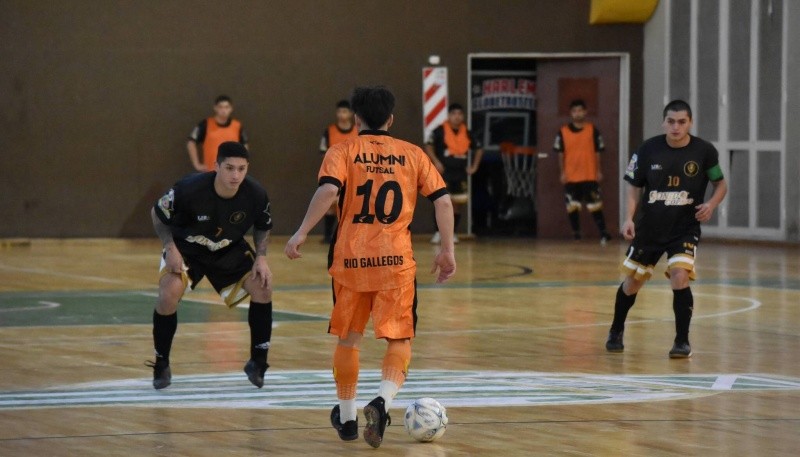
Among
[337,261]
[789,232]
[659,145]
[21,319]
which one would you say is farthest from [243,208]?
[789,232]

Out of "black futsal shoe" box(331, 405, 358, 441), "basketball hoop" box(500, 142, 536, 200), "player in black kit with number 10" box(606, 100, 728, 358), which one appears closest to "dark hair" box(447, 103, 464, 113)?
"basketball hoop" box(500, 142, 536, 200)

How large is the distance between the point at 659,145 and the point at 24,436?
187 inches

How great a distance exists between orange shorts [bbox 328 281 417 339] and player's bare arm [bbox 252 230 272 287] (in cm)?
161

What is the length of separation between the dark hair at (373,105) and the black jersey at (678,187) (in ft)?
11.2

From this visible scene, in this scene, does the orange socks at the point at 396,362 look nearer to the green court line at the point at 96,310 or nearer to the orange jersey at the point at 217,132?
the green court line at the point at 96,310

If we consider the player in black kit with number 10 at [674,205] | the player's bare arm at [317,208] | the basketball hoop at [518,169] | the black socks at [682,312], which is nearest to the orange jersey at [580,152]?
the basketball hoop at [518,169]

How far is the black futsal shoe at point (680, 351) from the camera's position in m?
→ 8.95

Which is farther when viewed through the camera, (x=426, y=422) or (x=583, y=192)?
(x=583, y=192)

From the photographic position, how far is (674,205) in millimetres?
9258

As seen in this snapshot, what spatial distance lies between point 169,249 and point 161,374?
0.66 meters

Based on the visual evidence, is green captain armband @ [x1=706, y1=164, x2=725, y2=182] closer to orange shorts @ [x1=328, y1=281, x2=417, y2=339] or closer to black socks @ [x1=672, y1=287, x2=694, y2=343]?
black socks @ [x1=672, y1=287, x2=694, y2=343]

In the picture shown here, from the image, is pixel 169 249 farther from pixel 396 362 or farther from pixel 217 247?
pixel 396 362

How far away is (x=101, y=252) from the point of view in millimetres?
19297

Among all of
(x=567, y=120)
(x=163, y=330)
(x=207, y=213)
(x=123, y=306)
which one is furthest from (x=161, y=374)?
(x=567, y=120)
